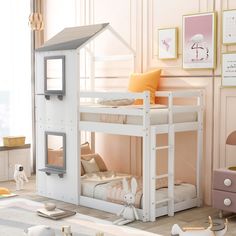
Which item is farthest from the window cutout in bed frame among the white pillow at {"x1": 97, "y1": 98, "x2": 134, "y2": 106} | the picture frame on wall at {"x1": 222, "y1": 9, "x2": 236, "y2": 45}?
the picture frame on wall at {"x1": 222, "y1": 9, "x2": 236, "y2": 45}

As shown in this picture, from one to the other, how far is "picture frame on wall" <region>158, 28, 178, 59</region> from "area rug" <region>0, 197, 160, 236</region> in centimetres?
182

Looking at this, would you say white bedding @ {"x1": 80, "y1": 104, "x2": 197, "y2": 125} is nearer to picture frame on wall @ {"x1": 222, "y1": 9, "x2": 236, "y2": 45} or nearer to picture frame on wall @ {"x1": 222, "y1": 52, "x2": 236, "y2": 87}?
picture frame on wall @ {"x1": 222, "y1": 52, "x2": 236, "y2": 87}

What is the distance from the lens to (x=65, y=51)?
15.1 feet

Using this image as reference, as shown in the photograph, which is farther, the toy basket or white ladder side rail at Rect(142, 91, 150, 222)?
the toy basket

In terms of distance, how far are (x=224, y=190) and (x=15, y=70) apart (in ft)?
10.4

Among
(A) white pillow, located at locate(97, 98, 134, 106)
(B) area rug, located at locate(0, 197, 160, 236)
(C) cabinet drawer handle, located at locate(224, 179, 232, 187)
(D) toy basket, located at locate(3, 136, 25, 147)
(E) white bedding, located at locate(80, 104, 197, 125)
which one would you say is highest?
(A) white pillow, located at locate(97, 98, 134, 106)

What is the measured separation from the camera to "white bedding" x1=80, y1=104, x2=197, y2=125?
4.05 meters

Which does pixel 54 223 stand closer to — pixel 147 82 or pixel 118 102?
pixel 118 102

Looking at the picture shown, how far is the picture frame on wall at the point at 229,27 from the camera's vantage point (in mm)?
4277

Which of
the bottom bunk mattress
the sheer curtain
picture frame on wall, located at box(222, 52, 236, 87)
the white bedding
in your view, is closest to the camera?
the white bedding

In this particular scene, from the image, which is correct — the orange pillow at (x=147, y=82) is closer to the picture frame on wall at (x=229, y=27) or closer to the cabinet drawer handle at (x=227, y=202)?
the picture frame on wall at (x=229, y=27)

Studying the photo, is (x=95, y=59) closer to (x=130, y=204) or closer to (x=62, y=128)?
(x=62, y=128)

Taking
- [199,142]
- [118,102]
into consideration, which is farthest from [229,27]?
[118,102]

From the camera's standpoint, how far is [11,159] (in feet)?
18.8
